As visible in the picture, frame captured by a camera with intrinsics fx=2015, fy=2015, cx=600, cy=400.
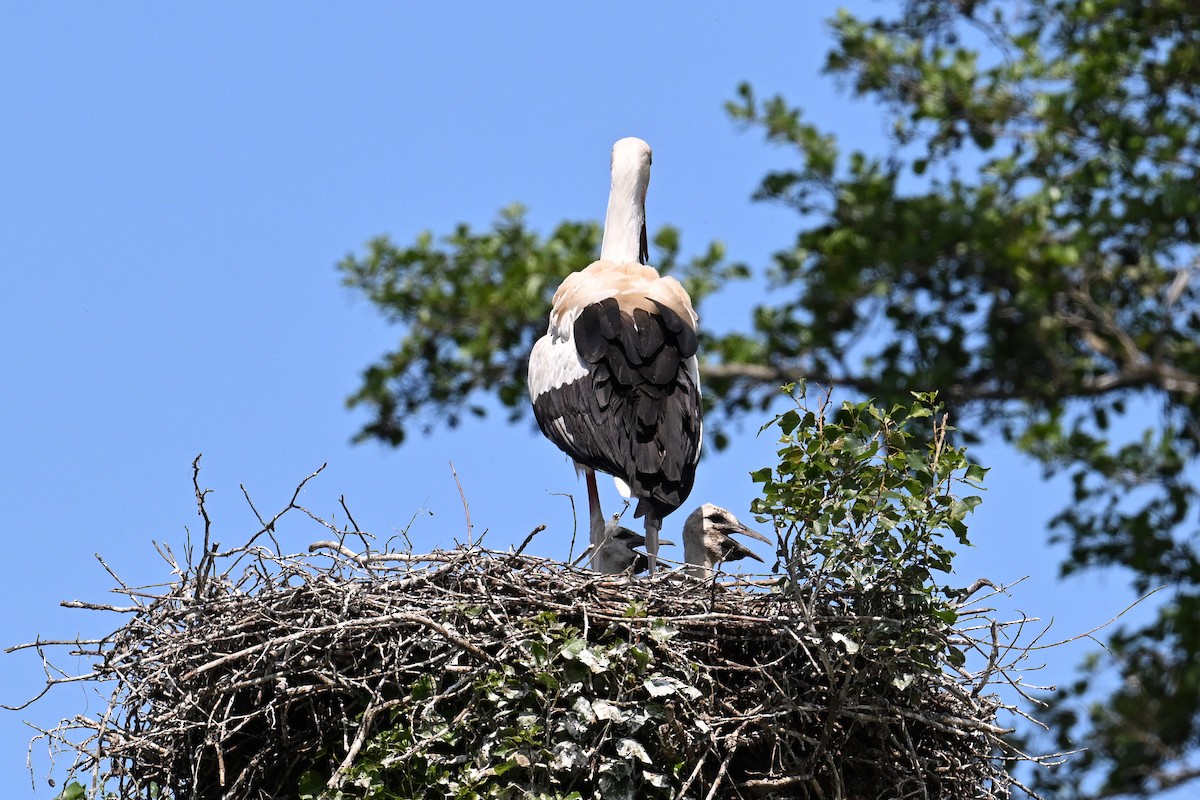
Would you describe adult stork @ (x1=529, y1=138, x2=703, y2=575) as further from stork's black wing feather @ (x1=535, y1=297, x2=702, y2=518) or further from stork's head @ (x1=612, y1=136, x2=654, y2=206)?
stork's head @ (x1=612, y1=136, x2=654, y2=206)

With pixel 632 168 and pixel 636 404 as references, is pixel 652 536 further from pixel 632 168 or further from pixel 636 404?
pixel 632 168

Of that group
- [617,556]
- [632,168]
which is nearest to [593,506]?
[617,556]

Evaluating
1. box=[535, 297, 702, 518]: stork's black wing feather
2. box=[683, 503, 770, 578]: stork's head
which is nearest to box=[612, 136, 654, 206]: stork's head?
box=[535, 297, 702, 518]: stork's black wing feather

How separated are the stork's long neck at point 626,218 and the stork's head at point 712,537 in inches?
48.4

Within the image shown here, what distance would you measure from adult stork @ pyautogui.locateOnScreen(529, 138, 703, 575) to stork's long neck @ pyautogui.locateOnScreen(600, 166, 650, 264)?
0.32 metres

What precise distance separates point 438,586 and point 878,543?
1353mm

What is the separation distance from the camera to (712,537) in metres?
7.36

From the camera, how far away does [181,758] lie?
20.3 ft

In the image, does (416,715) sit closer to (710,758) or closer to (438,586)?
(438,586)

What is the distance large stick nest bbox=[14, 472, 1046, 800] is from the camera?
19.2 feet

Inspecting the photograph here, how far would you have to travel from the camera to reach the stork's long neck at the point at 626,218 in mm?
8195

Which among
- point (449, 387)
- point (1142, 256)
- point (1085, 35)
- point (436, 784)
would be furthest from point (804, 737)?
point (1085, 35)

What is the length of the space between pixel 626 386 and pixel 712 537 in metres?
0.64

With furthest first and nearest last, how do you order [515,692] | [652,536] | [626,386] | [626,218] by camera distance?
[626,218]
[626,386]
[652,536]
[515,692]
